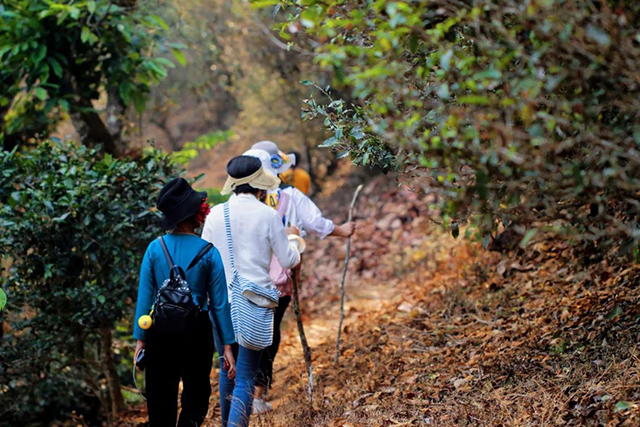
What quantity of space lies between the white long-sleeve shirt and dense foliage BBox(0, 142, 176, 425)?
134cm

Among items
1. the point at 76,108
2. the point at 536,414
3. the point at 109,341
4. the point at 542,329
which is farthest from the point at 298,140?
the point at 536,414

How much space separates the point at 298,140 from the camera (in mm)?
15656

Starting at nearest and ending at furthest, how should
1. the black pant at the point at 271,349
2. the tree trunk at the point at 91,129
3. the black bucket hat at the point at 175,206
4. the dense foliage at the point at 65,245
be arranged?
the black bucket hat at the point at 175,206, the black pant at the point at 271,349, the dense foliage at the point at 65,245, the tree trunk at the point at 91,129

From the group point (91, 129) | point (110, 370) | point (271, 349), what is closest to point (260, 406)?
point (271, 349)

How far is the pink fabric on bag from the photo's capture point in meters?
5.58

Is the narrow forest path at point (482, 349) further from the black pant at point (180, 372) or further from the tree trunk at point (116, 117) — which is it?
the tree trunk at point (116, 117)

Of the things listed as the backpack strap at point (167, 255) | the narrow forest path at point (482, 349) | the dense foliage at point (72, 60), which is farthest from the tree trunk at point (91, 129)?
the backpack strap at point (167, 255)

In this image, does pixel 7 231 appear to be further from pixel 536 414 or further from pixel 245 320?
pixel 536 414

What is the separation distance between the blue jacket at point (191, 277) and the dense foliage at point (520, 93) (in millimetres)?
1568

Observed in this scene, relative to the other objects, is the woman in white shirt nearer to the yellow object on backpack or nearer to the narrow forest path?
the narrow forest path

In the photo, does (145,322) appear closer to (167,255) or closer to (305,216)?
(167,255)

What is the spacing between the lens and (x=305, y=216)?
228 inches

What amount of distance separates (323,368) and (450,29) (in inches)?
160

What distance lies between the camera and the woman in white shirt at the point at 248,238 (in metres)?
4.61
